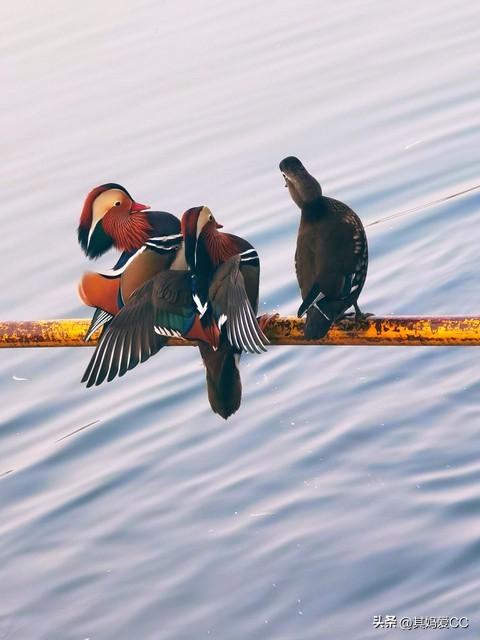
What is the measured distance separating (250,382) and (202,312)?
448cm

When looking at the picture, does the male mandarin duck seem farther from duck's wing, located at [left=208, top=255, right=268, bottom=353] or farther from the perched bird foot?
duck's wing, located at [left=208, top=255, right=268, bottom=353]

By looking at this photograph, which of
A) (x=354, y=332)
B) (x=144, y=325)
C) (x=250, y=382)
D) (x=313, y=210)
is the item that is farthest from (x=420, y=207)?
(x=144, y=325)

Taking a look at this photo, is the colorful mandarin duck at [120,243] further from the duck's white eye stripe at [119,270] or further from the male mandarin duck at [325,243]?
the male mandarin duck at [325,243]

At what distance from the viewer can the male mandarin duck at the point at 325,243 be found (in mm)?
5105

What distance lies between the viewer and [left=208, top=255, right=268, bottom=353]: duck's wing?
4.37 metres

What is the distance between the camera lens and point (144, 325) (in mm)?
4539

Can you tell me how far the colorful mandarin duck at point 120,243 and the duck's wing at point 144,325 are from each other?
69 mm

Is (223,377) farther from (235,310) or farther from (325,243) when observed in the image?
(325,243)

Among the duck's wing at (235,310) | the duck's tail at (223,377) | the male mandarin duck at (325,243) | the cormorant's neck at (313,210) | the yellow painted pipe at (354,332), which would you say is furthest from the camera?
the cormorant's neck at (313,210)

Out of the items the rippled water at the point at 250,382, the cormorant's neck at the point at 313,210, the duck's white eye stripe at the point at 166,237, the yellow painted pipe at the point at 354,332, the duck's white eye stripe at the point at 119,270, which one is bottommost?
the rippled water at the point at 250,382

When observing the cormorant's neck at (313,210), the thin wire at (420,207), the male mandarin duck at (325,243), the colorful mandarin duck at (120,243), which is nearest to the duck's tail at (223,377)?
the colorful mandarin duck at (120,243)

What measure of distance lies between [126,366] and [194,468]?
349cm

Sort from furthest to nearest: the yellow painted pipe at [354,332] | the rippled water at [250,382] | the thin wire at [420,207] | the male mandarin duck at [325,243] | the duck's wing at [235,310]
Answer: the thin wire at [420,207] < the rippled water at [250,382] < the male mandarin duck at [325,243] < the yellow painted pipe at [354,332] < the duck's wing at [235,310]

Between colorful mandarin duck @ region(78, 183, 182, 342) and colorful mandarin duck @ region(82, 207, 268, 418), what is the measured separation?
0.06 metres
